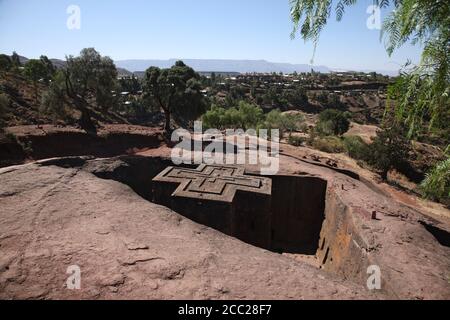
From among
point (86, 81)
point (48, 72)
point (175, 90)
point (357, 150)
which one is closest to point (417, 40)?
point (175, 90)

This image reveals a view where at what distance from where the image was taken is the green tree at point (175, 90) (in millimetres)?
22391

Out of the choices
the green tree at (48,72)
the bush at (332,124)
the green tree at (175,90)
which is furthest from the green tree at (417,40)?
the green tree at (48,72)

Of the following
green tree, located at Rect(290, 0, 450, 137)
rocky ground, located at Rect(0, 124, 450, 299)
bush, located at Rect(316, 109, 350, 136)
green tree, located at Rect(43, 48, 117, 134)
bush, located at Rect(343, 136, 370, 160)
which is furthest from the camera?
bush, located at Rect(316, 109, 350, 136)

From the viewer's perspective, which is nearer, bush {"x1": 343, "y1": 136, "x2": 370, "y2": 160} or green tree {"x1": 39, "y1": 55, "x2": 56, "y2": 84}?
bush {"x1": 343, "y1": 136, "x2": 370, "y2": 160}

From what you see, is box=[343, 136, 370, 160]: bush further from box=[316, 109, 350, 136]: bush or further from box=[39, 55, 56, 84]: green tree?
box=[39, 55, 56, 84]: green tree

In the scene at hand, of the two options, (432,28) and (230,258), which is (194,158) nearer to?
(230,258)

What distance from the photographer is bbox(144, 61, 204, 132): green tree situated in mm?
22391

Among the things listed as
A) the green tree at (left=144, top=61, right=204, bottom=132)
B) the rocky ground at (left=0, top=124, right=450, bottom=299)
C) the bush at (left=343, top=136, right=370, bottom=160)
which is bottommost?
the bush at (left=343, top=136, right=370, bottom=160)

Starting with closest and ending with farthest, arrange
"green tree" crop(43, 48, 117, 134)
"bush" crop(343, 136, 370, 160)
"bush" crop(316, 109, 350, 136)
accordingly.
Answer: "bush" crop(343, 136, 370, 160), "green tree" crop(43, 48, 117, 134), "bush" crop(316, 109, 350, 136)

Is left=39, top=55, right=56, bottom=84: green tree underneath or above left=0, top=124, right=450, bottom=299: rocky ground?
above

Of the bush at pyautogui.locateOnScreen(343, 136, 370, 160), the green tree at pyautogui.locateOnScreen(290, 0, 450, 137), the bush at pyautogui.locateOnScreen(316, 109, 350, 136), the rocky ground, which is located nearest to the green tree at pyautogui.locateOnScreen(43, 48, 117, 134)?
the rocky ground
